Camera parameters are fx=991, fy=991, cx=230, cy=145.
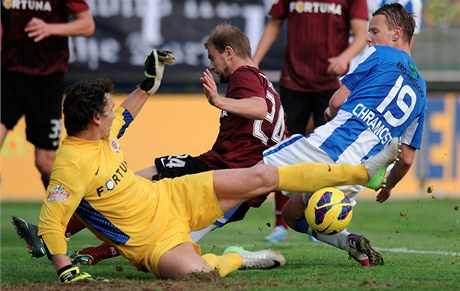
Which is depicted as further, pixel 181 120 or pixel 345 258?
pixel 181 120

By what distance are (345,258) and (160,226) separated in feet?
6.44

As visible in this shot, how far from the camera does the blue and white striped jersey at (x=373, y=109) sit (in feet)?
22.7

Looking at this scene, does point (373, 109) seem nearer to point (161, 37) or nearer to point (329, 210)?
point (329, 210)

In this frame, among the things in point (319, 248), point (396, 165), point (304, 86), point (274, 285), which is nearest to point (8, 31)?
point (304, 86)

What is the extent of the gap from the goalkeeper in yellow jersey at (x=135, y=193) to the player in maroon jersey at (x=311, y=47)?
3397 millimetres

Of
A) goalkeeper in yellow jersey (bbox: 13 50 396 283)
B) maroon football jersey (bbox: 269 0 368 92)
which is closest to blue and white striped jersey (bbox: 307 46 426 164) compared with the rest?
goalkeeper in yellow jersey (bbox: 13 50 396 283)

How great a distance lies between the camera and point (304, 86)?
10.0m

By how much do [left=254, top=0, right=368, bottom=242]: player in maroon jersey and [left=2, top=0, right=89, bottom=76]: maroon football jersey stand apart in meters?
1.96

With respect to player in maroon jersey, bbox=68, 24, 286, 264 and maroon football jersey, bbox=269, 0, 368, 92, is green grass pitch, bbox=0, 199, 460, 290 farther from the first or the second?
maroon football jersey, bbox=269, 0, 368, 92

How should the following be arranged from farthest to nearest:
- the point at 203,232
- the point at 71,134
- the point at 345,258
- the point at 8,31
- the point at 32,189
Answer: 1. the point at 32,189
2. the point at 8,31
3. the point at 345,258
4. the point at 203,232
5. the point at 71,134

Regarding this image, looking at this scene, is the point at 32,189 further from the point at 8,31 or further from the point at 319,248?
the point at 319,248

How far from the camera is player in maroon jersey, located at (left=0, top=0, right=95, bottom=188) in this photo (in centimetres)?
983

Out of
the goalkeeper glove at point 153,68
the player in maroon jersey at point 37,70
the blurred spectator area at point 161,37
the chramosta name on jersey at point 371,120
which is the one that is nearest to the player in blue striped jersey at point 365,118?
the chramosta name on jersey at point 371,120

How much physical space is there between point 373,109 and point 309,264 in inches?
49.6
